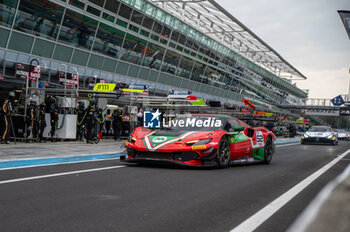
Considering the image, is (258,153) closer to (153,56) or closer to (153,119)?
(153,119)

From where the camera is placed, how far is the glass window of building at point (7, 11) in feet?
67.1

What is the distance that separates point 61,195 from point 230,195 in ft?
7.61

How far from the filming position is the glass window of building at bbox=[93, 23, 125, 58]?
27.2m

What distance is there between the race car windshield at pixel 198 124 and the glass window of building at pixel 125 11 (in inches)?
768

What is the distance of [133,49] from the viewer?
30.9m

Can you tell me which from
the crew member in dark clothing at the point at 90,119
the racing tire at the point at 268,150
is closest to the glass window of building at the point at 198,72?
the crew member in dark clothing at the point at 90,119

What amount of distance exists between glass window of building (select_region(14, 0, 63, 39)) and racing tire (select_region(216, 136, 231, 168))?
53.6 ft

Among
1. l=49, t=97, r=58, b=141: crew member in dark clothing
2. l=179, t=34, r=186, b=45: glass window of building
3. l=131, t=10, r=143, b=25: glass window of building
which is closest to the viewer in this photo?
l=49, t=97, r=58, b=141: crew member in dark clothing

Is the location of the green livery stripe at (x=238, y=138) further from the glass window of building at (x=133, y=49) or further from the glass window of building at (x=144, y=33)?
the glass window of building at (x=144, y=33)

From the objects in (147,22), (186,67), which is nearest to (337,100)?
(186,67)

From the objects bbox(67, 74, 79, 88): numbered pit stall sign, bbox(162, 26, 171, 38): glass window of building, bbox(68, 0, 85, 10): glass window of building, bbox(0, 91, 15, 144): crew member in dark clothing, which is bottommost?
bbox(0, 91, 15, 144): crew member in dark clothing

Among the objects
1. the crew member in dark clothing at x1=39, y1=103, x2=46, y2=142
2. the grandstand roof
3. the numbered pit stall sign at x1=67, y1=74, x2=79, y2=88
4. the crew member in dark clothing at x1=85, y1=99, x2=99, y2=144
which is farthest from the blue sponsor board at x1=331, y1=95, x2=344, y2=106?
the crew member in dark clothing at x1=39, y1=103, x2=46, y2=142

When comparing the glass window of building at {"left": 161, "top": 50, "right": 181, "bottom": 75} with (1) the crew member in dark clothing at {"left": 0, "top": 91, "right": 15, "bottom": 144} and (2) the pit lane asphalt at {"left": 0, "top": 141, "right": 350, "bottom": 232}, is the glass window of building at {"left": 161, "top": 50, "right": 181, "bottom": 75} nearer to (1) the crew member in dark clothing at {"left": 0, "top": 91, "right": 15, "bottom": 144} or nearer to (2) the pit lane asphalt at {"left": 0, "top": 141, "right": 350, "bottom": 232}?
(1) the crew member in dark clothing at {"left": 0, "top": 91, "right": 15, "bottom": 144}

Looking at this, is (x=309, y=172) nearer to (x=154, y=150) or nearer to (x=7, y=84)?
(x=154, y=150)
